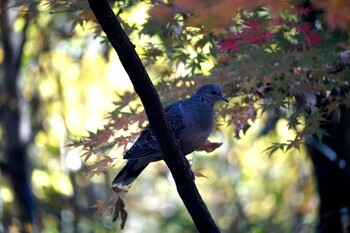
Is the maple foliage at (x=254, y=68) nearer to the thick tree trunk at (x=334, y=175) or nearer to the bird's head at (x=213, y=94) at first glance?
the bird's head at (x=213, y=94)

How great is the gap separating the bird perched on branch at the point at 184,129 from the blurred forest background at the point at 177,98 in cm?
13

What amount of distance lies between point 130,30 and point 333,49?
1.36 metres

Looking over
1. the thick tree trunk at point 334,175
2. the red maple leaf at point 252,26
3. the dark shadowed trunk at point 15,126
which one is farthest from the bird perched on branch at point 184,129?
the dark shadowed trunk at point 15,126

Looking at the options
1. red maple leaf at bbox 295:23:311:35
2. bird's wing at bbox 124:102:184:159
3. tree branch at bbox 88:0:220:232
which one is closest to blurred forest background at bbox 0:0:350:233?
red maple leaf at bbox 295:23:311:35

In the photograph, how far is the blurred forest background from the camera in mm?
4188

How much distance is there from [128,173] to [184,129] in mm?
496

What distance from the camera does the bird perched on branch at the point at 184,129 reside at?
13.7ft

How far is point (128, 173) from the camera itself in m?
4.46

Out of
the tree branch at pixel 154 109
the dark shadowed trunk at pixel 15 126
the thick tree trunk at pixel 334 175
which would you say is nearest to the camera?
the tree branch at pixel 154 109

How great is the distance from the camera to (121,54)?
3.06 metres

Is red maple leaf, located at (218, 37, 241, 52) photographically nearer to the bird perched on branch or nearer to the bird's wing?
the bird perched on branch

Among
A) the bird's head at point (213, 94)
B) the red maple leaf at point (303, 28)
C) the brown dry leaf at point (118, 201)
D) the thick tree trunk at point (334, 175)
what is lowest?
the thick tree trunk at point (334, 175)

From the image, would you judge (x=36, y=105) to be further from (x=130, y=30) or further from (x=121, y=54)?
(x=121, y=54)

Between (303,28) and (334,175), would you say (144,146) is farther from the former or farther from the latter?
(334,175)
